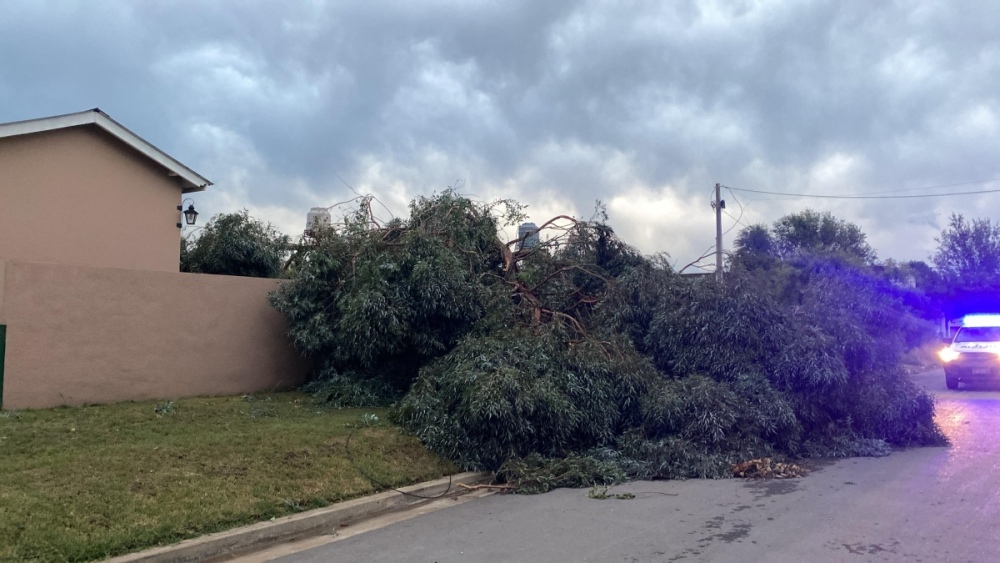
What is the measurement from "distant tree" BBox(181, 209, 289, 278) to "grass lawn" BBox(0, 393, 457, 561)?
714 centimetres

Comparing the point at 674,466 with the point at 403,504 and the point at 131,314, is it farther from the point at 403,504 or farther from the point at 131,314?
the point at 131,314

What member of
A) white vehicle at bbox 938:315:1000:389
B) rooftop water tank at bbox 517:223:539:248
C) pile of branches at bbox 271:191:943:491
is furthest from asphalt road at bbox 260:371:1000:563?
white vehicle at bbox 938:315:1000:389

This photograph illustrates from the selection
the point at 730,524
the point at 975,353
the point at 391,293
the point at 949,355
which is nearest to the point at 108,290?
the point at 391,293

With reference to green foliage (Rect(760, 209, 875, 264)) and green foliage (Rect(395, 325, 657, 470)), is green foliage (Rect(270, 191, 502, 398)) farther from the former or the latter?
green foliage (Rect(760, 209, 875, 264))

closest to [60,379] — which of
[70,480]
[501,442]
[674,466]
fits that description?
[70,480]

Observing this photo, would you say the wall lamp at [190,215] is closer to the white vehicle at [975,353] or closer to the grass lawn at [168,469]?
the grass lawn at [168,469]

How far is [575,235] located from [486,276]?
2733 millimetres

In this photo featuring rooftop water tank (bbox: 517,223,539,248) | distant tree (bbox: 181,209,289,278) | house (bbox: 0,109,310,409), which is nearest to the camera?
house (bbox: 0,109,310,409)

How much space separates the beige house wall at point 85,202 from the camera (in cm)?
1330

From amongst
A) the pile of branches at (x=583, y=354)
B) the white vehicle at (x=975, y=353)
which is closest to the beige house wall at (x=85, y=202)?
the pile of branches at (x=583, y=354)

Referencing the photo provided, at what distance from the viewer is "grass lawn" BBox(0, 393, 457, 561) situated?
6008mm

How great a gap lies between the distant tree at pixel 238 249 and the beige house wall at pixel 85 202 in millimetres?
1340

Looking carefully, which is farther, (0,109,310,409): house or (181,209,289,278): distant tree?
(181,209,289,278): distant tree

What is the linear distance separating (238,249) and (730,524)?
13881 mm
